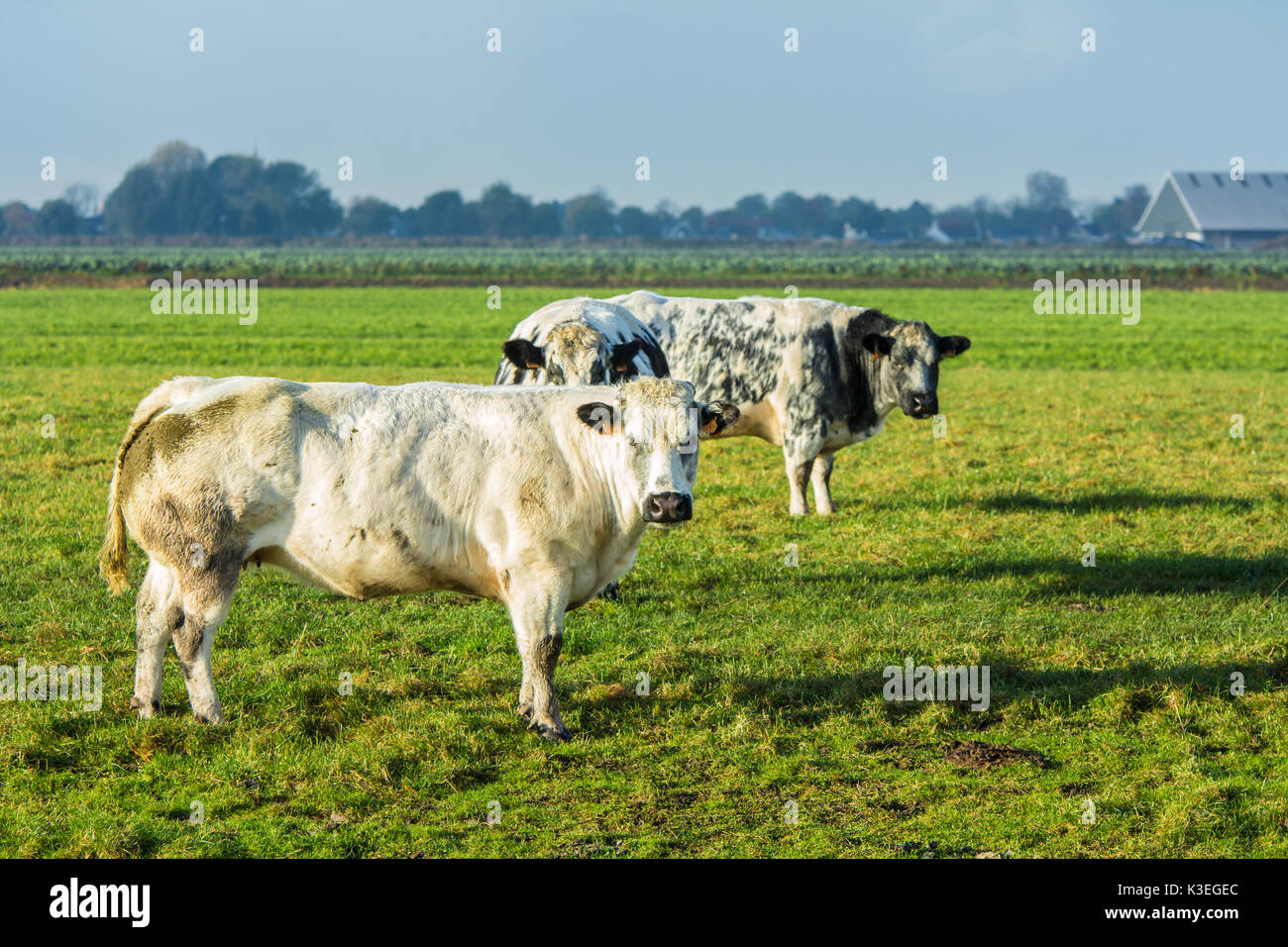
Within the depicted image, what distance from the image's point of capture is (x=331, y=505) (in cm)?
651

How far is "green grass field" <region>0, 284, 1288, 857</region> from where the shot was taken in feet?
18.9

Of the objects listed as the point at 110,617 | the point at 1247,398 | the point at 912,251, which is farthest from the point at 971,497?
the point at 912,251

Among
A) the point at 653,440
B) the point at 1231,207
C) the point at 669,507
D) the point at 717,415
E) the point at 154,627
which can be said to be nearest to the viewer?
the point at 669,507

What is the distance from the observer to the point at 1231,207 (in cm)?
15200

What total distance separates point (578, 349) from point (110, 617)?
147 inches

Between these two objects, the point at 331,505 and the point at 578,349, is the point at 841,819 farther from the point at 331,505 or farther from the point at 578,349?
the point at 578,349

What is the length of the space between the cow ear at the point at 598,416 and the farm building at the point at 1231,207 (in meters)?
161

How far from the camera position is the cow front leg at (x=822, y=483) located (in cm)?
1273

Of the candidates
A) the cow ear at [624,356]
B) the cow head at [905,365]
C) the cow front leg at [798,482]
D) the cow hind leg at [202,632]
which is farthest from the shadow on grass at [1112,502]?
the cow hind leg at [202,632]

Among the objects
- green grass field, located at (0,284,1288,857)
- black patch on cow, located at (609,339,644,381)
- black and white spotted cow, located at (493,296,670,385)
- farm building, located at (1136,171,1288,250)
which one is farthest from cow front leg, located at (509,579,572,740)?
farm building, located at (1136,171,1288,250)

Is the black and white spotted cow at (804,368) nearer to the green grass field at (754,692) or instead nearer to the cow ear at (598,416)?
the green grass field at (754,692)

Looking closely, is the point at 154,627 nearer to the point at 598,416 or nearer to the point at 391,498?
the point at 391,498

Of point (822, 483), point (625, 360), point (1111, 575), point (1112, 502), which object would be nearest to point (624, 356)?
point (625, 360)

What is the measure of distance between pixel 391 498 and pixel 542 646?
3.64 feet
